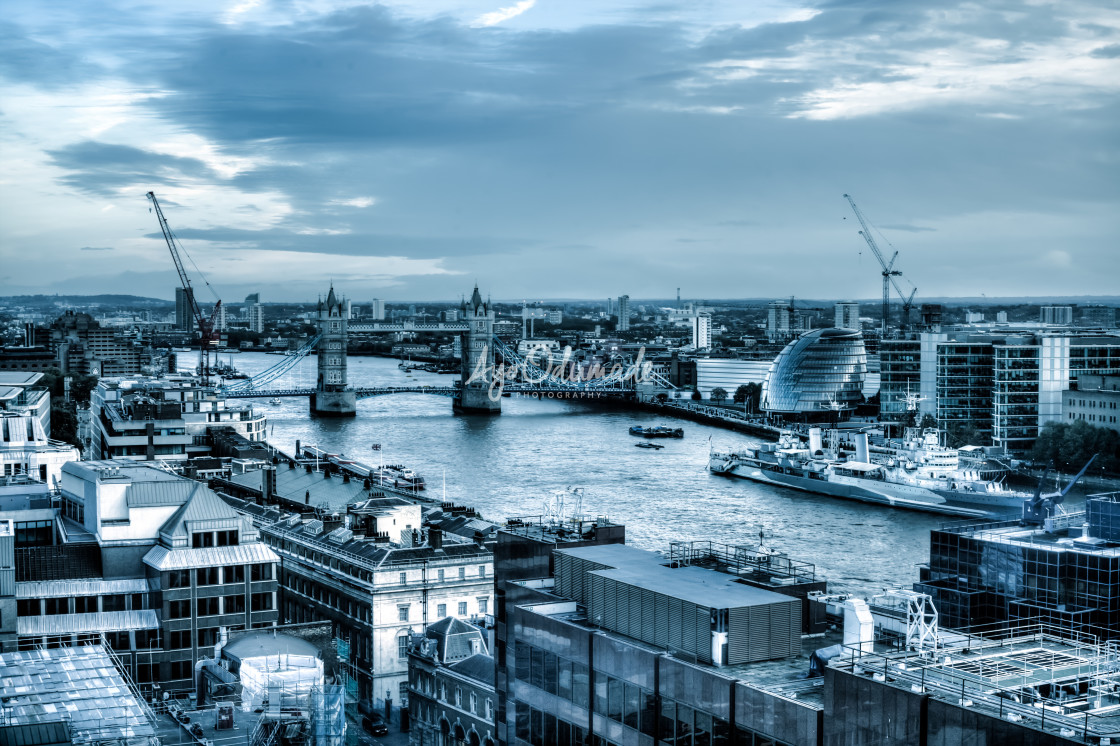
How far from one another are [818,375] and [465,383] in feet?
52.3

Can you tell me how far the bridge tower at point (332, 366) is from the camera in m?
57.9

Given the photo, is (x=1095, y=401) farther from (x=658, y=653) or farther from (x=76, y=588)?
(x=658, y=653)

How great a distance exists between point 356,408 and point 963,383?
86.3 feet

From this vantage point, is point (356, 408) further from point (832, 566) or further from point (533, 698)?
point (533, 698)

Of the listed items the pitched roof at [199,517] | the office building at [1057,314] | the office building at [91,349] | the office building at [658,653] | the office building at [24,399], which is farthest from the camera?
the office building at [1057,314]

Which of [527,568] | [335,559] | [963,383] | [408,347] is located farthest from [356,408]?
[408,347]

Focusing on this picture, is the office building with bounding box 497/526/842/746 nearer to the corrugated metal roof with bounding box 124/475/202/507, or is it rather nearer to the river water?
the corrugated metal roof with bounding box 124/475/202/507

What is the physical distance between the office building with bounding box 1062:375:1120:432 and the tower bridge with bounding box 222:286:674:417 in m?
25.7

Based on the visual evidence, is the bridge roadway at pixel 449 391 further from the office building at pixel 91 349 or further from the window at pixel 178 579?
the window at pixel 178 579

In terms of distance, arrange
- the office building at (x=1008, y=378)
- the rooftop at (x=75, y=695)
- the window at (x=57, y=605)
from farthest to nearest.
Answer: the office building at (x=1008, y=378)
the window at (x=57, y=605)
the rooftop at (x=75, y=695)

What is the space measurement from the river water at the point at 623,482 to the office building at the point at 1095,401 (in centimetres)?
1002

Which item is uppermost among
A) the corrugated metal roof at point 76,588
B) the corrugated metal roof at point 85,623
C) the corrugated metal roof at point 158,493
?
the corrugated metal roof at point 158,493

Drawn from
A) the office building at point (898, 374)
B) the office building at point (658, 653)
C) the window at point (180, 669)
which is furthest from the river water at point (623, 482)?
the office building at point (658, 653)

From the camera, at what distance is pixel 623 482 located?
111ft
